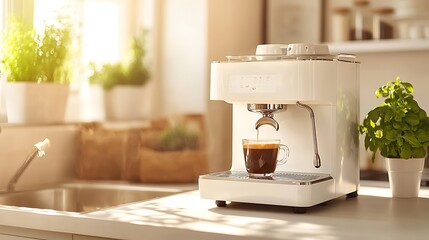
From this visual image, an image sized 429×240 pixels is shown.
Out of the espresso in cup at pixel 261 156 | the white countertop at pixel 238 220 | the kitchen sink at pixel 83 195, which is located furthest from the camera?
the kitchen sink at pixel 83 195

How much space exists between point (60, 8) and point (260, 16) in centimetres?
113

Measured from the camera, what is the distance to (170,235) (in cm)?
150

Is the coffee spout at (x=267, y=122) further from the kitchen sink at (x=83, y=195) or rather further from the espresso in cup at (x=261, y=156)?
the kitchen sink at (x=83, y=195)

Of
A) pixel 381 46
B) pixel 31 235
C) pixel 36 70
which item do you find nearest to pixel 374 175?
pixel 381 46

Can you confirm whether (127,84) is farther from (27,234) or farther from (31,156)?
(27,234)

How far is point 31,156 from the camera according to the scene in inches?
91.4

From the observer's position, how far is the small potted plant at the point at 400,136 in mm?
1892

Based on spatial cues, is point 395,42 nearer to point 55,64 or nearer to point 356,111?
point 356,111

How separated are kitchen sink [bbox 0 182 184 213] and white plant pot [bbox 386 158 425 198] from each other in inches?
26.4

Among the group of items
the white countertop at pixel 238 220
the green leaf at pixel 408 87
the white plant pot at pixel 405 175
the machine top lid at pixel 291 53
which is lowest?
the white countertop at pixel 238 220

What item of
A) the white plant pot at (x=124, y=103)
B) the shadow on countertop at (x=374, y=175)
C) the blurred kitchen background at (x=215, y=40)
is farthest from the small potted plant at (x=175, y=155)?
the shadow on countertop at (x=374, y=175)

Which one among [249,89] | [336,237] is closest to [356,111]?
[249,89]

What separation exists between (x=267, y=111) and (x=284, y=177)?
6.8 inches

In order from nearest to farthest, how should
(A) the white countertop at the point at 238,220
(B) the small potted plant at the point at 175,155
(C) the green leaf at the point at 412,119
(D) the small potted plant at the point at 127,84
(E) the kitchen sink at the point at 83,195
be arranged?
(A) the white countertop at the point at 238,220
(C) the green leaf at the point at 412,119
(E) the kitchen sink at the point at 83,195
(B) the small potted plant at the point at 175,155
(D) the small potted plant at the point at 127,84
